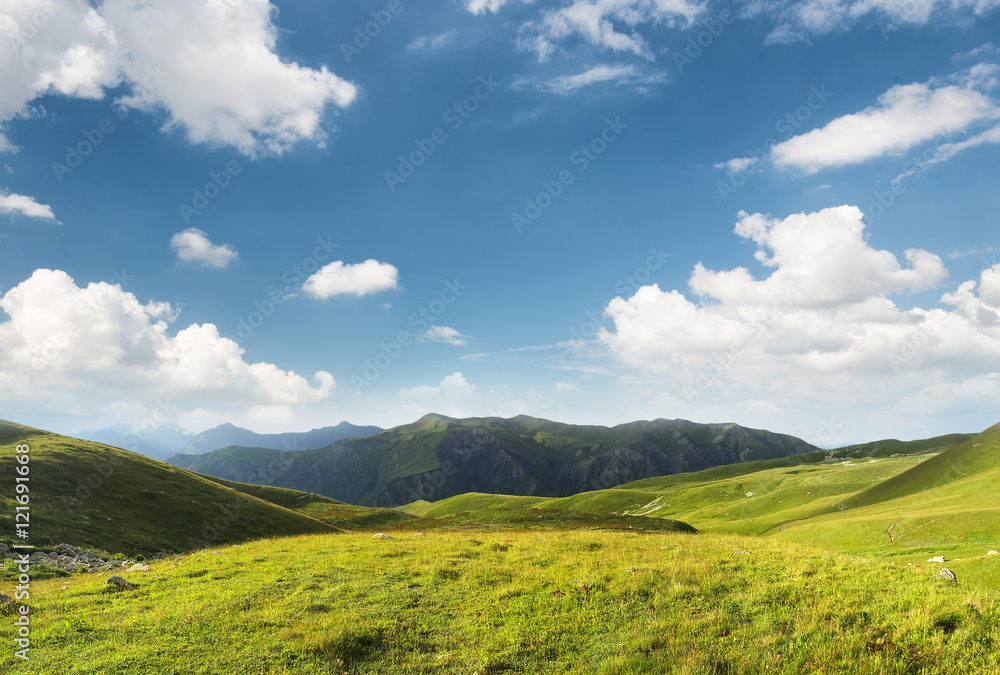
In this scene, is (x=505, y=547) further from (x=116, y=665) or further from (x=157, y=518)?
(x=157, y=518)

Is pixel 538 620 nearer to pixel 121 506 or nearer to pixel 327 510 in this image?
pixel 121 506

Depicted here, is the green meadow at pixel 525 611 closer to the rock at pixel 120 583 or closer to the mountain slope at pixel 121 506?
the rock at pixel 120 583

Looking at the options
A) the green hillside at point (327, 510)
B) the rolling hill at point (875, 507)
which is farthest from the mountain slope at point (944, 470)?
the green hillside at point (327, 510)

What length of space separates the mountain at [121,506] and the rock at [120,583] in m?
19.7

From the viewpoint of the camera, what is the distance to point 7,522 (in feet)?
108

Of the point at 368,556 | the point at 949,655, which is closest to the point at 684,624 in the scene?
the point at 949,655

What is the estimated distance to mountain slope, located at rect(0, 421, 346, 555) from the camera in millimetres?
36344

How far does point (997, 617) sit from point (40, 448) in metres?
78.7

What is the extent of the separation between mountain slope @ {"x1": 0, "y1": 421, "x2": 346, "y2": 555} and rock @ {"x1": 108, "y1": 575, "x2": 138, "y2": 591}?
67.0 feet

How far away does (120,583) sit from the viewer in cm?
1942

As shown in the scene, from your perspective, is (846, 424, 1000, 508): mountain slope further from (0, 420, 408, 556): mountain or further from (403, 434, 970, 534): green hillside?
(0, 420, 408, 556): mountain

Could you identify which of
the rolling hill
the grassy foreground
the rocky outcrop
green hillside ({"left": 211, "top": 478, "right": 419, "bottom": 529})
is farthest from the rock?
green hillside ({"left": 211, "top": 478, "right": 419, "bottom": 529})

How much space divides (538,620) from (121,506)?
5052cm

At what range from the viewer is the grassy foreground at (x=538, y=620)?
37.3ft
